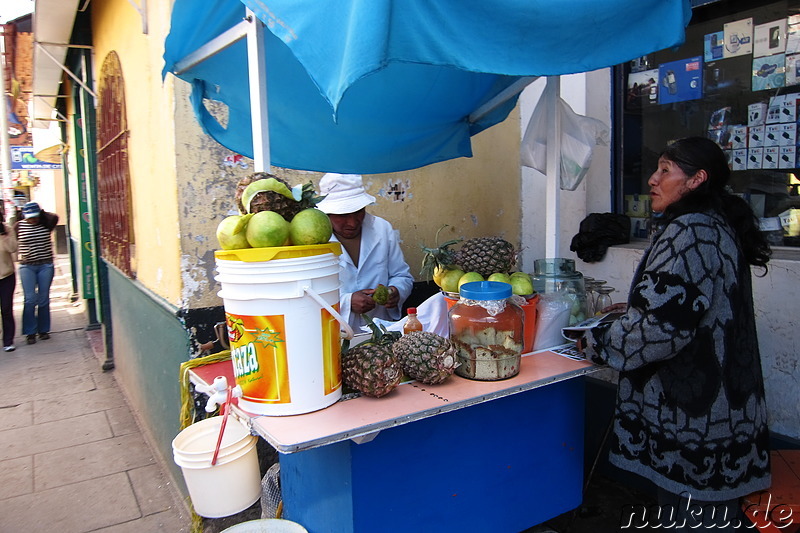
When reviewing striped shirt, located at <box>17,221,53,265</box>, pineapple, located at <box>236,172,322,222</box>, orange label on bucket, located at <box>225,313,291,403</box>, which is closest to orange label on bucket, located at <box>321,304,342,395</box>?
orange label on bucket, located at <box>225,313,291,403</box>

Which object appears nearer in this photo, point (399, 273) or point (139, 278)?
point (399, 273)

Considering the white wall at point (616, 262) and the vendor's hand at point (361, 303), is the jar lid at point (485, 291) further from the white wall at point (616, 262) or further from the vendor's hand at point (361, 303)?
the vendor's hand at point (361, 303)

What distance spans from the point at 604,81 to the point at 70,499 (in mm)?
4566

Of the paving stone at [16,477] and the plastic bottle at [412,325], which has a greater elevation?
the plastic bottle at [412,325]

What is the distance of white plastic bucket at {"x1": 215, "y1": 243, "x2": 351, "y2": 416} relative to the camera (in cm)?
161

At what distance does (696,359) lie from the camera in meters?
1.96

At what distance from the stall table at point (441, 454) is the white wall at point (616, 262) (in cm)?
103

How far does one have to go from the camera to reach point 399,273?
369cm

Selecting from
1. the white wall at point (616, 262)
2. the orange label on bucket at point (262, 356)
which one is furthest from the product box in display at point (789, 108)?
the orange label on bucket at point (262, 356)

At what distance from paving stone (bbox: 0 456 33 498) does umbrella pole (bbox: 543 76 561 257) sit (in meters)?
3.93

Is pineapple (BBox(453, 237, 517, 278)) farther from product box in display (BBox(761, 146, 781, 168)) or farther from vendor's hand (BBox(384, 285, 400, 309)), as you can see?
product box in display (BBox(761, 146, 781, 168))

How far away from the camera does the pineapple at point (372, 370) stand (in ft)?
5.85

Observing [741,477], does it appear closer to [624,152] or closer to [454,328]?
[454,328]

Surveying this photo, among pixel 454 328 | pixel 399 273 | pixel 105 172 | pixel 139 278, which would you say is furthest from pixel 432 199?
pixel 105 172
